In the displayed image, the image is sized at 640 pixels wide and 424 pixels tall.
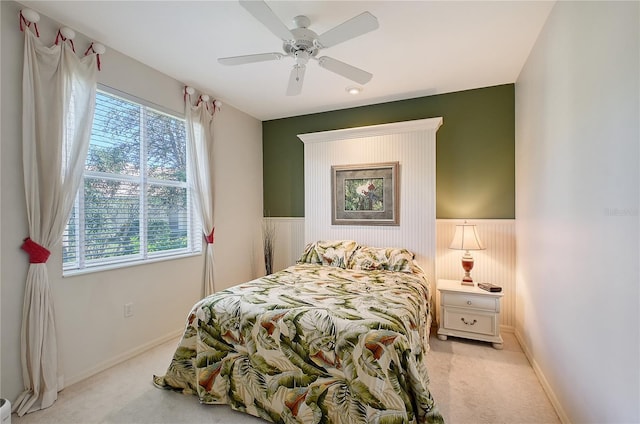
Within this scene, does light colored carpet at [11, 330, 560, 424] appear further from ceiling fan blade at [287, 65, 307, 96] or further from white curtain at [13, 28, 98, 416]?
ceiling fan blade at [287, 65, 307, 96]

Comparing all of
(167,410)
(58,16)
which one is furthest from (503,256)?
(58,16)

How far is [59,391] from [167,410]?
0.87 metres

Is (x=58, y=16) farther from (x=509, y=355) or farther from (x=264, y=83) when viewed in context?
(x=509, y=355)

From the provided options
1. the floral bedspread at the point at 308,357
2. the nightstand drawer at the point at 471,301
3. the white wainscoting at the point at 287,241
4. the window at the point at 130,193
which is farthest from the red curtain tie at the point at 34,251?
the nightstand drawer at the point at 471,301

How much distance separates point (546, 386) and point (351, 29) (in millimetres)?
2727

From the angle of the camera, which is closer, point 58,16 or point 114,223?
point 58,16

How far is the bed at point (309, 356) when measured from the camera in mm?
1525

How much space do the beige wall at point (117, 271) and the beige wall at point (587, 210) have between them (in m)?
3.23

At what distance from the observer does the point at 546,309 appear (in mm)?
2105

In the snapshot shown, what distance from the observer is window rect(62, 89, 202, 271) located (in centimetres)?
229

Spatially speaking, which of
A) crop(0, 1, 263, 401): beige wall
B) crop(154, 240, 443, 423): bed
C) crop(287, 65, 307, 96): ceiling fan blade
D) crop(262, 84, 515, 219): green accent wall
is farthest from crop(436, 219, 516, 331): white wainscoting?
crop(0, 1, 263, 401): beige wall

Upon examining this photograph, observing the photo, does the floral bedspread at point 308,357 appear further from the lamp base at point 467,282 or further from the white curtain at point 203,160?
the white curtain at point 203,160

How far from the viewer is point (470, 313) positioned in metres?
2.80

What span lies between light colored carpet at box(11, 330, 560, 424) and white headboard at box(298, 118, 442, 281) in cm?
109
